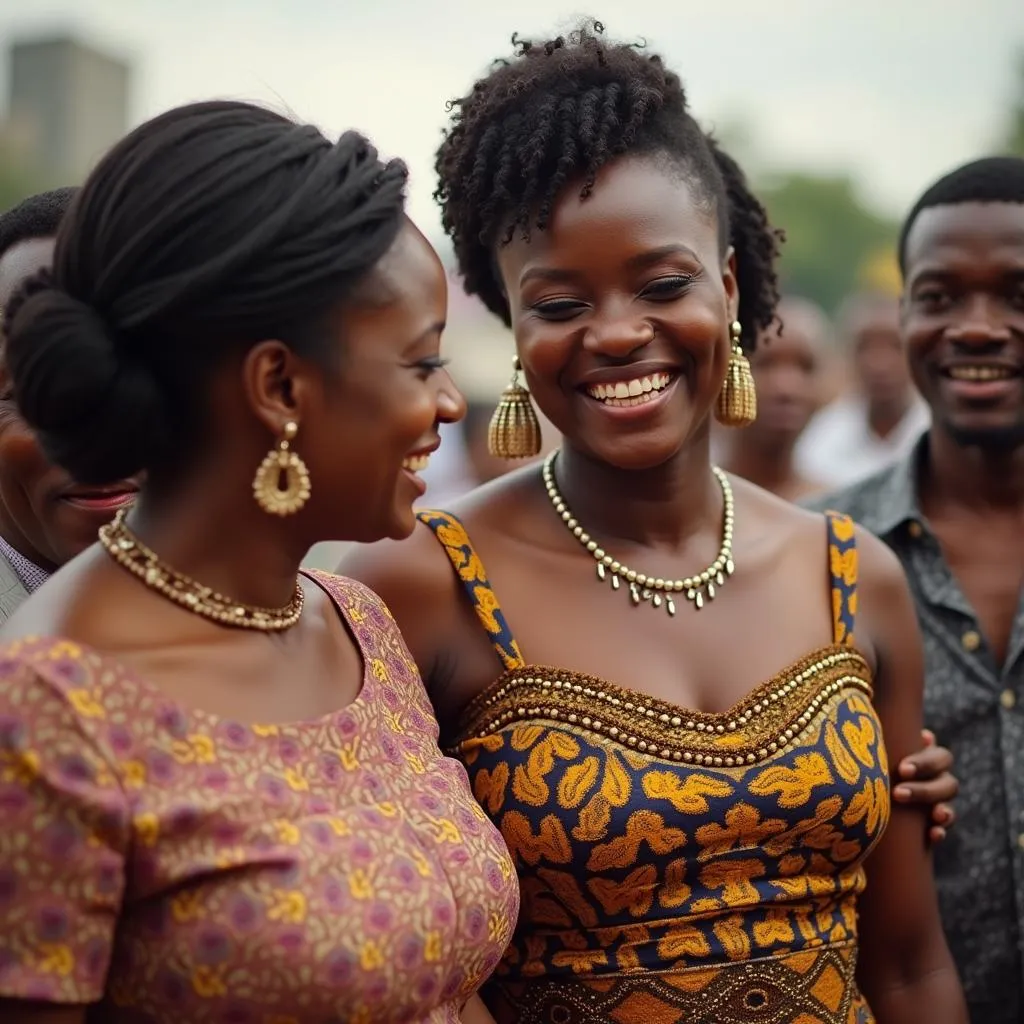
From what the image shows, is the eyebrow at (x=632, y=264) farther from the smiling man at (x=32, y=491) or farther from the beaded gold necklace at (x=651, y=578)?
the smiling man at (x=32, y=491)

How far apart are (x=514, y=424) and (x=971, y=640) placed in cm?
127

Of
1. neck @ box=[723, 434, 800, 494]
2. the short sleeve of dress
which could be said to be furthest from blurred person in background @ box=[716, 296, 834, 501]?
the short sleeve of dress

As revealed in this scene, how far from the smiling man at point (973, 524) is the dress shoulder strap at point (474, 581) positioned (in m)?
1.27

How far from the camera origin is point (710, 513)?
117 inches

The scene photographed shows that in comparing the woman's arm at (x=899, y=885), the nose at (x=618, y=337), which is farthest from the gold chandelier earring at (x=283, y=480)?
the woman's arm at (x=899, y=885)

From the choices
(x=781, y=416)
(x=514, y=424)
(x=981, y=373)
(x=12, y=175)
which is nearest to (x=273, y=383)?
(x=514, y=424)

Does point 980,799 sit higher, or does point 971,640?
point 971,640

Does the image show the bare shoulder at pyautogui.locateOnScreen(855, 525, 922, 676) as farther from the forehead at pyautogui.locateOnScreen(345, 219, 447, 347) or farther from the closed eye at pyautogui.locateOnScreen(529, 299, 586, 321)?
the forehead at pyautogui.locateOnScreen(345, 219, 447, 347)

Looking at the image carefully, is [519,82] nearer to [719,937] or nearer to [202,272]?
[202,272]

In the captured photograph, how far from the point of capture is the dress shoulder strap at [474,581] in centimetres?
262

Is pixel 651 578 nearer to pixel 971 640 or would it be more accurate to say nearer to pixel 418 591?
pixel 418 591

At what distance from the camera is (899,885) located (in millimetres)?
2914

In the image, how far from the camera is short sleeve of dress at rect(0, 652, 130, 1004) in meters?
1.71

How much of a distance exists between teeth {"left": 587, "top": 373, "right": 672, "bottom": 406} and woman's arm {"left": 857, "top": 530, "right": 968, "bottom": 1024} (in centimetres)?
62
